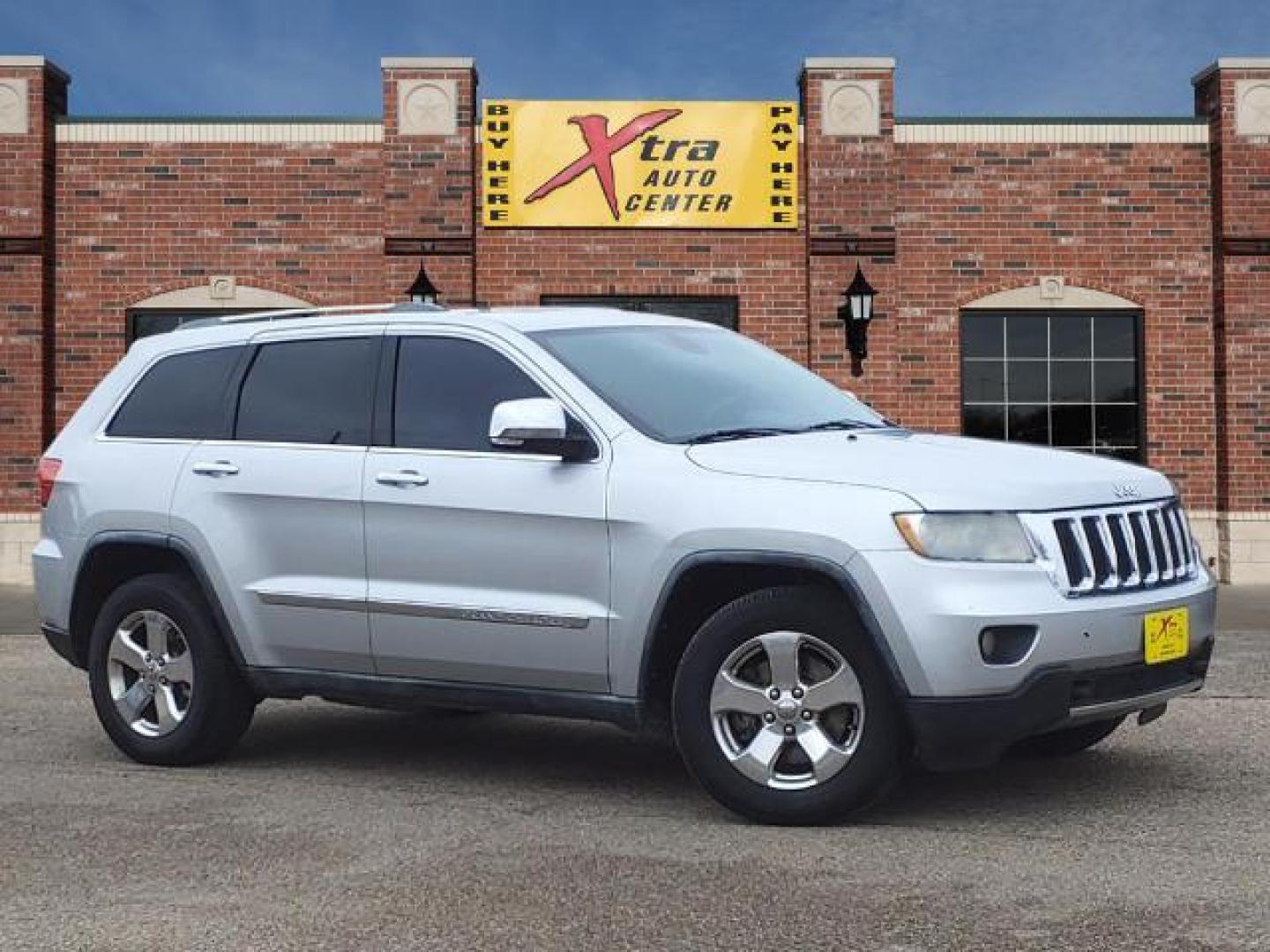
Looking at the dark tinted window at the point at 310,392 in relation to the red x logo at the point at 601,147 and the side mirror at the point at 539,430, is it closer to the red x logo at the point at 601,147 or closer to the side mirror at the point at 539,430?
the side mirror at the point at 539,430

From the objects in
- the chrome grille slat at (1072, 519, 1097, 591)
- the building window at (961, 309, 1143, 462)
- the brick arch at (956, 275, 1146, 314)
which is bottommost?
the chrome grille slat at (1072, 519, 1097, 591)

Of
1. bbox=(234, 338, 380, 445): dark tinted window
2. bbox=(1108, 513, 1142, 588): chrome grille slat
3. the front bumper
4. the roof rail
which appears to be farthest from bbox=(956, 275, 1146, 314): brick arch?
the front bumper

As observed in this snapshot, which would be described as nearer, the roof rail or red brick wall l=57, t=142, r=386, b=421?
the roof rail

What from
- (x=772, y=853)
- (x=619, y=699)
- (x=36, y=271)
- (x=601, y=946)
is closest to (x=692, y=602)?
(x=619, y=699)

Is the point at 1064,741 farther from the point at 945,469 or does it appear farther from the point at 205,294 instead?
the point at 205,294

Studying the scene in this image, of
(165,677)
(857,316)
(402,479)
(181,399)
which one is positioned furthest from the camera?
(857,316)

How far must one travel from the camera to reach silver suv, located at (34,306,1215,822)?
5.69 meters

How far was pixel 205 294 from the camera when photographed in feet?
65.2

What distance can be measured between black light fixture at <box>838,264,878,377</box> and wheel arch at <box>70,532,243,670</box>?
12196 millimetres

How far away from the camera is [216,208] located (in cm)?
1989

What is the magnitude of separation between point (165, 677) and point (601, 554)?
7.54 ft

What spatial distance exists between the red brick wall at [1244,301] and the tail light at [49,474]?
15.0m

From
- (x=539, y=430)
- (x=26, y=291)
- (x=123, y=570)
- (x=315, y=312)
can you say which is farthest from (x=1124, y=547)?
(x=26, y=291)

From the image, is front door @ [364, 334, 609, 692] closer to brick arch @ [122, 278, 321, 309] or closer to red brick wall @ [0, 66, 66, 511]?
brick arch @ [122, 278, 321, 309]
